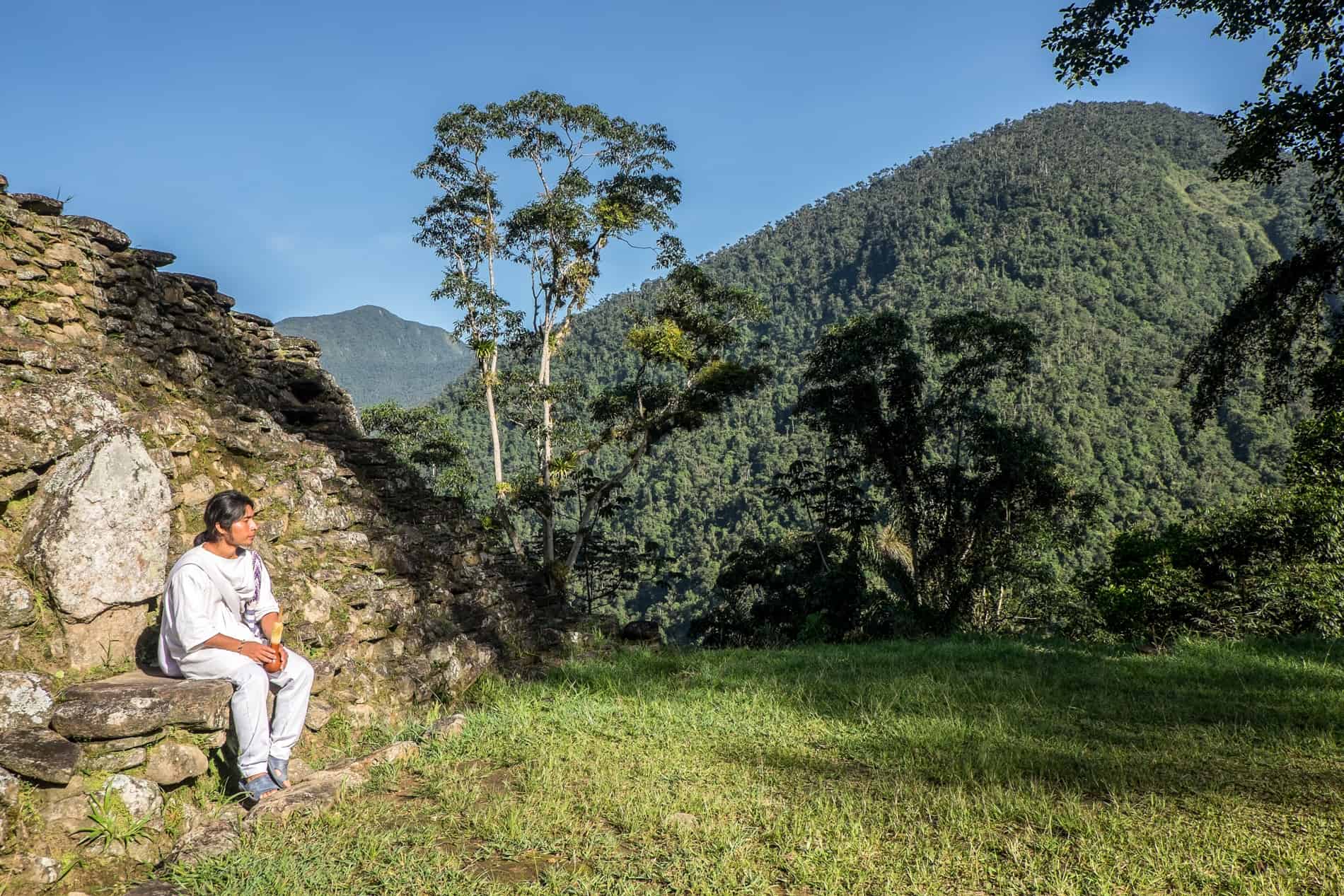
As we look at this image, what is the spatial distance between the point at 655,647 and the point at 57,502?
21.4 feet

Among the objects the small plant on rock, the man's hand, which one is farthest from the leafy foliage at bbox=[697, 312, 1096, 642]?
the small plant on rock

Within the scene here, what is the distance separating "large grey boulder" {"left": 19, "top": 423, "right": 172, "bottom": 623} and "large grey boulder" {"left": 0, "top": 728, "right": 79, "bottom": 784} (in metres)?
0.97

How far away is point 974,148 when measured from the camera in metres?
132

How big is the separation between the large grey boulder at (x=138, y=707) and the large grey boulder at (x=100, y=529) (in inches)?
21.5

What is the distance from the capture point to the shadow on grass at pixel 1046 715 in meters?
3.68

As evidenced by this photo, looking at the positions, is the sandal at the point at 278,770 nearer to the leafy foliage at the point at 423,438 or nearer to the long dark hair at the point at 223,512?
the long dark hair at the point at 223,512

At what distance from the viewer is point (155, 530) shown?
421cm

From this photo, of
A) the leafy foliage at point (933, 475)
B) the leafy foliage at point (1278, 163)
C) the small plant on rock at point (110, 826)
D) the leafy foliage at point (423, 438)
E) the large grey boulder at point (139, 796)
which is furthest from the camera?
the leafy foliage at point (423, 438)

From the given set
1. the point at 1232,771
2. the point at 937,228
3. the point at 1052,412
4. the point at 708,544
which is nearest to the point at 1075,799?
the point at 1232,771

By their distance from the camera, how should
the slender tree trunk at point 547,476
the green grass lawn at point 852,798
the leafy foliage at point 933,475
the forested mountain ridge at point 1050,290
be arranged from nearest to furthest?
the green grass lawn at point 852,798, the leafy foliage at point 933,475, the slender tree trunk at point 547,476, the forested mountain ridge at point 1050,290

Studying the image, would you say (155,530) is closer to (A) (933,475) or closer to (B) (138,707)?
(B) (138,707)

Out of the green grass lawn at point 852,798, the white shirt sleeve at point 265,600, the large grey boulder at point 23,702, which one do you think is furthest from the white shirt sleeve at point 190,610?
the green grass lawn at point 852,798

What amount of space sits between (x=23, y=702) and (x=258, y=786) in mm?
1049

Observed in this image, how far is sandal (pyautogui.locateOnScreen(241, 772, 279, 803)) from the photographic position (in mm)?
3549
